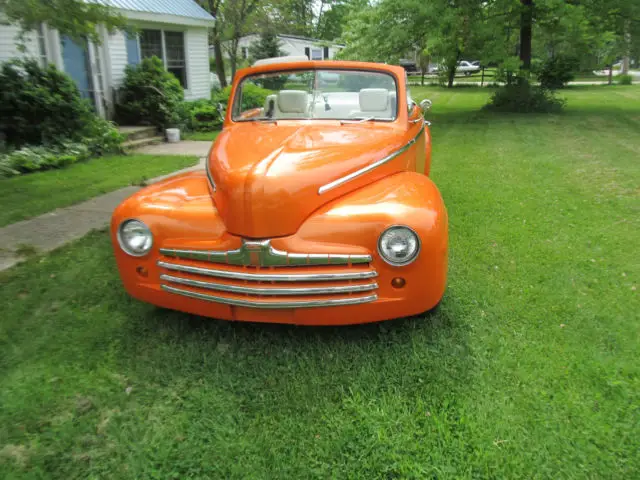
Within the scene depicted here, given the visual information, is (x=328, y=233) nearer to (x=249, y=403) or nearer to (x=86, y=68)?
(x=249, y=403)

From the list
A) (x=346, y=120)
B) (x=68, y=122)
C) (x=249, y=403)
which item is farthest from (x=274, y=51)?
(x=249, y=403)

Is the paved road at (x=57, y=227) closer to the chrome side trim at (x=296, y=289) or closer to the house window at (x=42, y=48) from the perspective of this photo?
the chrome side trim at (x=296, y=289)

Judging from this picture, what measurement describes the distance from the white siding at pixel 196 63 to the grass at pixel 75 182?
5771 millimetres

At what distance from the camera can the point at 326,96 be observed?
4.33m

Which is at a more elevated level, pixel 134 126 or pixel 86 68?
pixel 86 68

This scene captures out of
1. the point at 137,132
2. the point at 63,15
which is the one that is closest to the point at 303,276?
the point at 63,15

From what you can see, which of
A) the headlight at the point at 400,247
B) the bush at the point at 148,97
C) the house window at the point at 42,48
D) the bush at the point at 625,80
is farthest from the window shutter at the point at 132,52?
the bush at the point at 625,80

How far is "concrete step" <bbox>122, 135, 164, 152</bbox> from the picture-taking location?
32.9ft

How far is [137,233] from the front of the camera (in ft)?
9.94

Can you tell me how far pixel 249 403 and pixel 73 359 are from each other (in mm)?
1150

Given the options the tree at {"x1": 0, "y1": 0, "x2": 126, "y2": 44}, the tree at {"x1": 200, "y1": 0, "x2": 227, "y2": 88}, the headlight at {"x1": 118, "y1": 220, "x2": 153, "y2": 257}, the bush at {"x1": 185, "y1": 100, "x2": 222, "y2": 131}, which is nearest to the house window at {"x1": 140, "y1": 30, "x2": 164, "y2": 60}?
the bush at {"x1": 185, "y1": 100, "x2": 222, "y2": 131}

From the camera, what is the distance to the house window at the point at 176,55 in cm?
1359

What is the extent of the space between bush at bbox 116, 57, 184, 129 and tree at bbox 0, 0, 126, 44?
5.04 m

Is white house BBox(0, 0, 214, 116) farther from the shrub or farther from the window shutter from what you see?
the shrub
